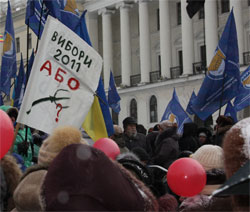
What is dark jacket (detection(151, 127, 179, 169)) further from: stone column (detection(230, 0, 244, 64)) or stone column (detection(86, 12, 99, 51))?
stone column (detection(86, 12, 99, 51))

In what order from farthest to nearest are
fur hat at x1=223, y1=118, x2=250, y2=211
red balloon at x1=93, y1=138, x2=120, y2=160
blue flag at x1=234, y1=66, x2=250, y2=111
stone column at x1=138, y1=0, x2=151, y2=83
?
stone column at x1=138, y1=0, x2=151, y2=83
blue flag at x1=234, y1=66, x2=250, y2=111
red balloon at x1=93, y1=138, x2=120, y2=160
fur hat at x1=223, y1=118, x2=250, y2=211

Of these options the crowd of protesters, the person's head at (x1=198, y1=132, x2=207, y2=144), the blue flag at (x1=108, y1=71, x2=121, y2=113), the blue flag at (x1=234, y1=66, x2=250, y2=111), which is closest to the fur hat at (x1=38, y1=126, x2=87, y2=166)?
the crowd of protesters

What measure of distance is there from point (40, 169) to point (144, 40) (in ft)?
115

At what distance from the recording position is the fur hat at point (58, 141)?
294 cm

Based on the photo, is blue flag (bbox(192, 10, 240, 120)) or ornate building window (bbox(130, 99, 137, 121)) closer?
blue flag (bbox(192, 10, 240, 120))

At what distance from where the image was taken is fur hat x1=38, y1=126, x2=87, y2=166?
294cm

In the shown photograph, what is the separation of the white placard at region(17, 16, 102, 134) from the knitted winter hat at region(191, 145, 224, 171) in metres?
1.95

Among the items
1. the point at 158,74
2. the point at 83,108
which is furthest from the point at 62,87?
the point at 158,74

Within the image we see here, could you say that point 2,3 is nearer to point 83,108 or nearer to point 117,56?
point 117,56

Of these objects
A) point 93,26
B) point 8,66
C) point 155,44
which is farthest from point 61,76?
point 93,26

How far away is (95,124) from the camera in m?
6.51

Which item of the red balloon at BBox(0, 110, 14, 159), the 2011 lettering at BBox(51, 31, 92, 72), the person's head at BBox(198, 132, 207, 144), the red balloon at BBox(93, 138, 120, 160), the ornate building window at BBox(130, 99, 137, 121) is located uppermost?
the 2011 lettering at BBox(51, 31, 92, 72)

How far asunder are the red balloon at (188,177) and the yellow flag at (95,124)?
304cm

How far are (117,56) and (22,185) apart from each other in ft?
134
